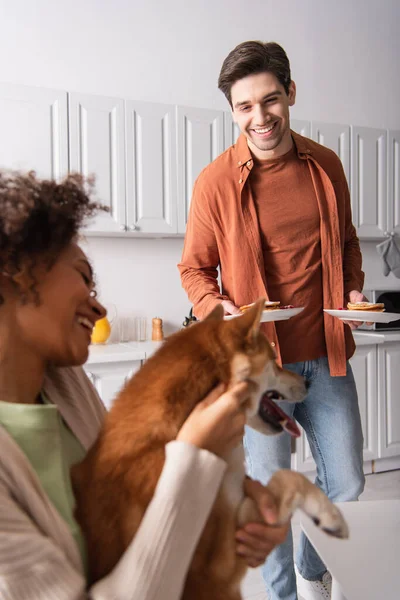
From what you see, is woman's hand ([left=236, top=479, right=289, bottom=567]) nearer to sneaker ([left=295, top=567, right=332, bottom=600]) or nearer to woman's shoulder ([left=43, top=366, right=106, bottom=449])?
woman's shoulder ([left=43, top=366, right=106, bottom=449])

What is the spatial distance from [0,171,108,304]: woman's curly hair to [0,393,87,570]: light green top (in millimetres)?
173

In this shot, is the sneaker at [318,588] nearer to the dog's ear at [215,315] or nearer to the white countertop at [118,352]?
the white countertop at [118,352]

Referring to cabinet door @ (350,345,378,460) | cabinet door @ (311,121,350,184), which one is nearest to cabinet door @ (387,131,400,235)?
cabinet door @ (311,121,350,184)

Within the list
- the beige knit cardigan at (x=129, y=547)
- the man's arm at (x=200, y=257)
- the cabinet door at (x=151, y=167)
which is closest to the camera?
the beige knit cardigan at (x=129, y=547)

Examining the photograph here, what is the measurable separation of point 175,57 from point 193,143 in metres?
0.81

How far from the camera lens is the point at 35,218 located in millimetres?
739

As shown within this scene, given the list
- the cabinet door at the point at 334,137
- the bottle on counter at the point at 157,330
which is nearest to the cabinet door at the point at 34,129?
the bottle on counter at the point at 157,330

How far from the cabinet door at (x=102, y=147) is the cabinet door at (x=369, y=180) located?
1735 mm

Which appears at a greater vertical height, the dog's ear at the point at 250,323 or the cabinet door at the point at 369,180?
the cabinet door at the point at 369,180

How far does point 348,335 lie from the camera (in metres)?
1.85

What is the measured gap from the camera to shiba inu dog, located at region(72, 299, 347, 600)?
0.74 meters

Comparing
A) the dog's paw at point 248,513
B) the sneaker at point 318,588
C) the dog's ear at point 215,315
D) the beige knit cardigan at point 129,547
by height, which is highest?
the dog's ear at point 215,315

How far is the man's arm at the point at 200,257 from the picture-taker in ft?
6.02

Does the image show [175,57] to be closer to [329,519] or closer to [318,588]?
[318,588]
